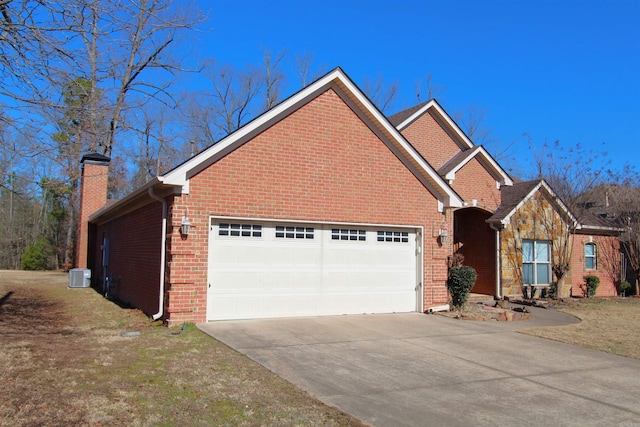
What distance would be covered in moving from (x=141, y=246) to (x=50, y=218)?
112 ft

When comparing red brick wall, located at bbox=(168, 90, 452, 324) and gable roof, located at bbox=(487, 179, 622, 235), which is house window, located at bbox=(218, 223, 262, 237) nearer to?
red brick wall, located at bbox=(168, 90, 452, 324)

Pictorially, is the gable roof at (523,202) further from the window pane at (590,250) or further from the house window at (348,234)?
the house window at (348,234)

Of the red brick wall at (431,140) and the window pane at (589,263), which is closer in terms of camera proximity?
the window pane at (589,263)

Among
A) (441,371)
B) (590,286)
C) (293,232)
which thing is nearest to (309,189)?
(293,232)

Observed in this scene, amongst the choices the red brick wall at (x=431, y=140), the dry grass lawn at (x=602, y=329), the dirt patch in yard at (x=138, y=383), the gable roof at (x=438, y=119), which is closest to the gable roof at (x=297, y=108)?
the dirt patch in yard at (x=138, y=383)

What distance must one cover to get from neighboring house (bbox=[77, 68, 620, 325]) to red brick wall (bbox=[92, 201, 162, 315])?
7 cm

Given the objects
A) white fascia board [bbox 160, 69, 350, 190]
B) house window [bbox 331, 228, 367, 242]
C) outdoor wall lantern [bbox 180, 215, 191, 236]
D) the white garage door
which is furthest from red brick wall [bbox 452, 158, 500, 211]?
outdoor wall lantern [bbox 180, 215, 191, 236]

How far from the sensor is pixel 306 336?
10180 mm

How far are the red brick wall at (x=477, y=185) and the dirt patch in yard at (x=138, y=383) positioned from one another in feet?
44.6

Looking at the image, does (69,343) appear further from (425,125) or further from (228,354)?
(425,125)

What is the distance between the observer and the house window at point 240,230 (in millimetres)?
11664

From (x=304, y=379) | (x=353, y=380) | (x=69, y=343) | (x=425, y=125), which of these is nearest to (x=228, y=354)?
(x=304, y=379)

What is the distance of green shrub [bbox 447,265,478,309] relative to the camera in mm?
14203

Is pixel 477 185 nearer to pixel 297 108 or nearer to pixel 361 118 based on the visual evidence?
pixel 361 118
